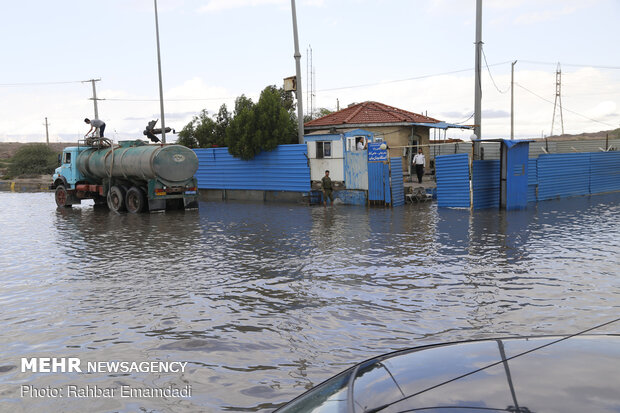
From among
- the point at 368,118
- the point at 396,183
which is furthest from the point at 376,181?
the point at 368,118

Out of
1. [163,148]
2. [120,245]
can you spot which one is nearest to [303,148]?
[163,148]

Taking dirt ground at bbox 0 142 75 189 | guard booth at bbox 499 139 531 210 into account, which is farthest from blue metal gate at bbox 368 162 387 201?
dirt ground at bbox 0 142 75 189

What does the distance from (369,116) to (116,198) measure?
Result: 16292 millimetres

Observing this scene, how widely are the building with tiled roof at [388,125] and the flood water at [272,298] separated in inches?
647

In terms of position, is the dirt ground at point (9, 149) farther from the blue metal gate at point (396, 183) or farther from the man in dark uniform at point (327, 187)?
the blue metal gate at point (396, 183)

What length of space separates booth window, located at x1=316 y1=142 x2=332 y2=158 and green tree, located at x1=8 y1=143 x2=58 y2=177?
44837mm

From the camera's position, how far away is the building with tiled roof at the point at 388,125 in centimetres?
3066

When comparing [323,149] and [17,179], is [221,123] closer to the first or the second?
[323,149]

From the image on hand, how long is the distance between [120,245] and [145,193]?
29.0 feet

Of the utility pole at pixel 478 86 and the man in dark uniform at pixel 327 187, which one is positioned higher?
the utility pole at pixel 478 86

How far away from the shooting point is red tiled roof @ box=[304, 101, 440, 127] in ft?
103

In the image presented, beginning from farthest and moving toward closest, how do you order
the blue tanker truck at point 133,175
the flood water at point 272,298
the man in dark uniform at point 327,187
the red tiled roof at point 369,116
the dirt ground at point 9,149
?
1. the dirt ground at point 9,149
2. the red tiled roof at point 369,116
3. the man in dark uniform at point 327,187
4. the blue tanker truck at point 133,175
5. the flood water at point 272,298

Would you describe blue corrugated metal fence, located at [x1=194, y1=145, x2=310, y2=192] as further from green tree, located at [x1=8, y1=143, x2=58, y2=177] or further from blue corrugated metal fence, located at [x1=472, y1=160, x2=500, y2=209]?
green tree, located at [x1=8, y1=143, x2=58, y2=177]

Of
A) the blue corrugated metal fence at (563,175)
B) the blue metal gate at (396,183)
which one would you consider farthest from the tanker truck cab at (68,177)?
the blue corrugated metal fence at (563,175)
